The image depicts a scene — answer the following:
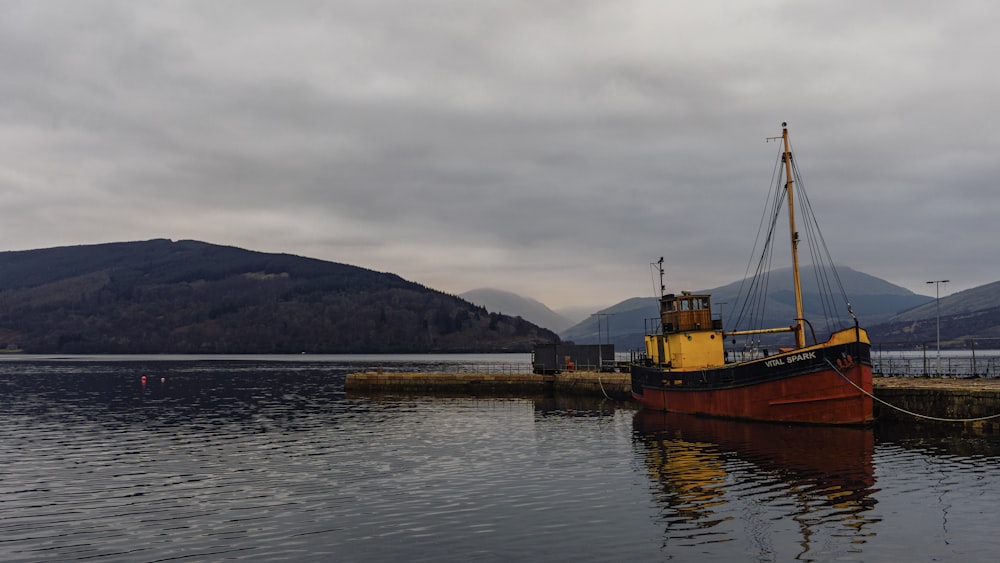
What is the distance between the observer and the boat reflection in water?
2206 centimetres

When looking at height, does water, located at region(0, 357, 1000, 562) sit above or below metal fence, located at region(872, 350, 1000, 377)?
below

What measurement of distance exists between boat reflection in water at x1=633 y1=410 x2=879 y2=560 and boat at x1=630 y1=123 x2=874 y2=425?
134 cm

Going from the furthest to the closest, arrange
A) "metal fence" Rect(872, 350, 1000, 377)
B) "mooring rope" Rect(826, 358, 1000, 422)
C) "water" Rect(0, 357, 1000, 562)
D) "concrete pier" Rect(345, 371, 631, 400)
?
"concrete pier" Rect(345, 371, 631, 400) → "metal fence" Rect(872, 350, 1000, 377) → "mooring rope" Rect(826, 358, 1000, 422) → "water" Rect(0, 357, 1000, 562)

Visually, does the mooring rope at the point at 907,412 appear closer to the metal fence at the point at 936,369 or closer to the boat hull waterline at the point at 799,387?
the boat hull waterline at the point at 799,387

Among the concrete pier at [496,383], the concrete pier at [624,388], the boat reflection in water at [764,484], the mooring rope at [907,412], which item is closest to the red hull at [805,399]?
the mooring rope at [907,412]

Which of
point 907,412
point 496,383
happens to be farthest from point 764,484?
point 496,383

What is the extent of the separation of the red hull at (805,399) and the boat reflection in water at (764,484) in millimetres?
832

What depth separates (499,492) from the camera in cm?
2858

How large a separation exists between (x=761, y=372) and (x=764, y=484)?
1942 centimetres

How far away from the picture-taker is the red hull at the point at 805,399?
43.8m

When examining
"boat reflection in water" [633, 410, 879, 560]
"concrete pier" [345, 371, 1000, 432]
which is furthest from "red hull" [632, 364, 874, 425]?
"concrete pier" [345, 371, 1000, 432]

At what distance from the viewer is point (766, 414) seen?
47.4m

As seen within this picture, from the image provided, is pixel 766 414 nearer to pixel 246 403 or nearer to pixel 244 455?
pixel 244 455

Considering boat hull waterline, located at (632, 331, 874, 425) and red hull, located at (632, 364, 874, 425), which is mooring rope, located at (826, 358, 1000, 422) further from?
red hull, located at (632, 364, 874, 425)
